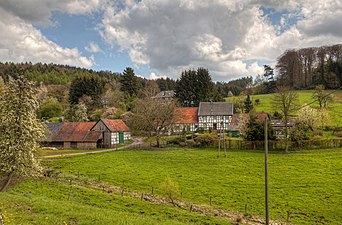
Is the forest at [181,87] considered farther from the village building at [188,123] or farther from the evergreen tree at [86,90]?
the village building at [188,123]

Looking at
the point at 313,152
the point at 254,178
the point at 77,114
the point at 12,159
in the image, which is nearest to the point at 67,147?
the point at 77,114

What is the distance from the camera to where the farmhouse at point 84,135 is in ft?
181

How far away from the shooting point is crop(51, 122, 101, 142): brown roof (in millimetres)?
55281

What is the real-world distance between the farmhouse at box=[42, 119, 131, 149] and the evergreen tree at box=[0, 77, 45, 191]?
31.8 m

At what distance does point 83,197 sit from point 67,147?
118 feet

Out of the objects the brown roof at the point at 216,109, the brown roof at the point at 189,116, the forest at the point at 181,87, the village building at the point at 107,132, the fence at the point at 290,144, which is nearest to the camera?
the fence at the point at 290,144

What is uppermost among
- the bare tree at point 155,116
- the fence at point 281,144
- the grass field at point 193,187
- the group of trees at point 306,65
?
the group of trees at point 306,65

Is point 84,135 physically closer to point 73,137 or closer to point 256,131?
Result: point 73,137

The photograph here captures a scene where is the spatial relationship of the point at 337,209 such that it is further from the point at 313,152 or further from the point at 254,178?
the point at 313,152

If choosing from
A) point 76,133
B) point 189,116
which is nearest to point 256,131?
point 189,116

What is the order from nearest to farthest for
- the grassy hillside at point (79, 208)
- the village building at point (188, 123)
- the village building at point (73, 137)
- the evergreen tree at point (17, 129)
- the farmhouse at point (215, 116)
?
the grassy hillside at point (79, 208), the evergreen tree at point (17, 129), the village building at point (73, 137), the village building at point (188, 123), the farmhouse at point (215, 116)

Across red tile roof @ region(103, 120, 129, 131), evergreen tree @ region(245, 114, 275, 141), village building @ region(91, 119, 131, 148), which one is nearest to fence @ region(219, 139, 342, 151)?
evergreen tree @ region(245, 114, 275, 141)

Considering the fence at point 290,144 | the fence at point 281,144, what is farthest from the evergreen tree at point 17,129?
the fence at point 290,144

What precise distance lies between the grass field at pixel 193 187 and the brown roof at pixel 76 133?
11.7 meters
